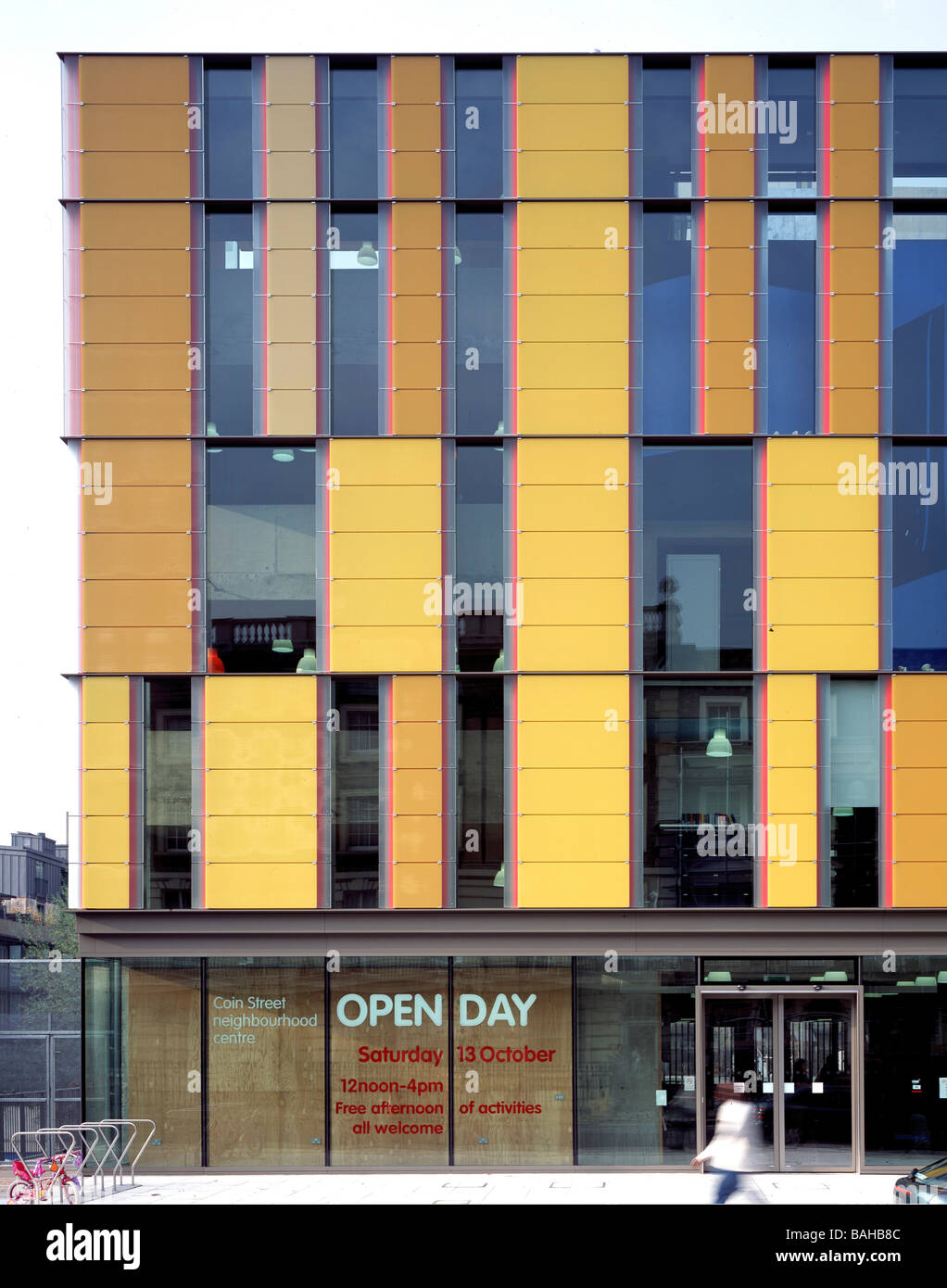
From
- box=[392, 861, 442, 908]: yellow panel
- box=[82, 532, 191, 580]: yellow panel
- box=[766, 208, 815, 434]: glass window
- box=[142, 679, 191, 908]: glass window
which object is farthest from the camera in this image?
box=[766, 208, 815, 434]: glass window

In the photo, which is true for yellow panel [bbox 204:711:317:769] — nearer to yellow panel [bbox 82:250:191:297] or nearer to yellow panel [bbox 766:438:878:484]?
yellow panel [bbox 82:250:191:297]

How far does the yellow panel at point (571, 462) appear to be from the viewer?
18.0 meters

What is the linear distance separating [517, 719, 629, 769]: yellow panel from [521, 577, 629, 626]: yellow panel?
156 centimetres

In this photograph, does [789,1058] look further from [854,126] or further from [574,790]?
[854,126]

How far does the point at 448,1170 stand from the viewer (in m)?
17.2

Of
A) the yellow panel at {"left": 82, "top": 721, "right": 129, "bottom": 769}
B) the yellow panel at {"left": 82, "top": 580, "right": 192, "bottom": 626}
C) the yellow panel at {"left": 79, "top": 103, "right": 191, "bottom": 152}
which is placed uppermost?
the yellow panel at {"left": 79, "top": 103, "right": 191, "bottom": 152}

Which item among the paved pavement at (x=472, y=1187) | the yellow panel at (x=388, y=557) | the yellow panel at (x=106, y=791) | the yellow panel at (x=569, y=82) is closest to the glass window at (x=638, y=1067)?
the paved pavement at (x=472, y=1187)

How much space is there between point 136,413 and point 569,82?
8.49m

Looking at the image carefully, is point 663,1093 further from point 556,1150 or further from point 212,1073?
point 212,1073

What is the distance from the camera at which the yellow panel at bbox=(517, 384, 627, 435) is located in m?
18.0

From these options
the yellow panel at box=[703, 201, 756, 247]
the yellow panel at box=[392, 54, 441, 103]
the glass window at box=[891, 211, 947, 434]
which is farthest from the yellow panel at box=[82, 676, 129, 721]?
the glass window at box=[891, 211, 947, 434]

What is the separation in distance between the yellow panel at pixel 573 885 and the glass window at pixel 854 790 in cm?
326

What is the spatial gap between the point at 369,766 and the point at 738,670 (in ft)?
19.0

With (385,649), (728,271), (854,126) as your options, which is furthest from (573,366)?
(854,126)
